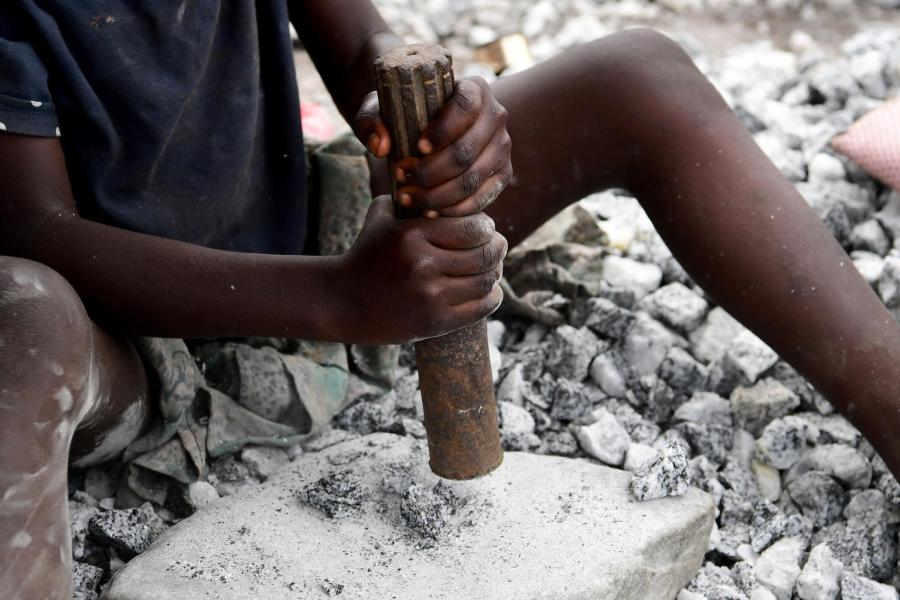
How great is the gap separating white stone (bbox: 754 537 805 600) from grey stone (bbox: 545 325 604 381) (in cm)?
50

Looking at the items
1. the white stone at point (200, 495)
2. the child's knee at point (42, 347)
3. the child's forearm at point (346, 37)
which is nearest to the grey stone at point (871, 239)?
the child's forearm at point (346, 37)

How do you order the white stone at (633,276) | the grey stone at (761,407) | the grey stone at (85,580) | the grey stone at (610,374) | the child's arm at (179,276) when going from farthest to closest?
the white stone at (633,276), the grey stone at (610,374), the grey stone at (761,407), the grey stone at (85,580), the child's arm at (179,276)

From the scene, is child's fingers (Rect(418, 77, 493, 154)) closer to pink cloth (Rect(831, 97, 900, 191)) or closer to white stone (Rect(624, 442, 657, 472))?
white stone (Rect(624, 442, 657, 472))

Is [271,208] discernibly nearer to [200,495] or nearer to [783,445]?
[200,495]

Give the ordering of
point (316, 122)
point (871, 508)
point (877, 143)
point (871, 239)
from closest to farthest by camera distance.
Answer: point (871, 508) → point (871, 239) → point (877, 143) → point (316, 122)

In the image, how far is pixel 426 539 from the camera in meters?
1.50

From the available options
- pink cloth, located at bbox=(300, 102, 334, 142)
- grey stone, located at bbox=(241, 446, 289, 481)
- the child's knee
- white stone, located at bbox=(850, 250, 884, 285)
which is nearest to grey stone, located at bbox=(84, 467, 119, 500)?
grey stone, located at bbox=(241, 446, 289, 481)

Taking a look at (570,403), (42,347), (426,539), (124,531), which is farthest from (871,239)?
(42,347)

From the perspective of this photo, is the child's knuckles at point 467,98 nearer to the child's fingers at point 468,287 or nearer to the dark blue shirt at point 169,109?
the child's fingers at point 468,287

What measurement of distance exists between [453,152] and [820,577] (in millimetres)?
832

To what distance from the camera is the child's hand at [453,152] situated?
49.0 inches

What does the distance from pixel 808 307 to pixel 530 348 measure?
605 mm

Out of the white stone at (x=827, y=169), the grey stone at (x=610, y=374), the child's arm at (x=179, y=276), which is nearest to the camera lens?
the child's arm at (x=179, y=276)

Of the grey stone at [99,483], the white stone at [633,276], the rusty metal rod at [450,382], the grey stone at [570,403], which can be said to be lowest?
the white stone at [633,276]
